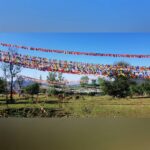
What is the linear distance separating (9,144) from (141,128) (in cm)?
161

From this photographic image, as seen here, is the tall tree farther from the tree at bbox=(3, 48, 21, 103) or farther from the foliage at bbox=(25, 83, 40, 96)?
the foliage at bbox=(25, 83, 40, 96)

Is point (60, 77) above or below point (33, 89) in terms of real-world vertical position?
above

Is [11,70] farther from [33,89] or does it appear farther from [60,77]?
[60,77]

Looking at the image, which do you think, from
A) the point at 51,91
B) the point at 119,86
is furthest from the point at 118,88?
the point at 51,91

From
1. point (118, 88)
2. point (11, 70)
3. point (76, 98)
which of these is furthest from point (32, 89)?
point (118, 88)

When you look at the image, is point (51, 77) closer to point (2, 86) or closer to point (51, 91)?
point (51, 91)

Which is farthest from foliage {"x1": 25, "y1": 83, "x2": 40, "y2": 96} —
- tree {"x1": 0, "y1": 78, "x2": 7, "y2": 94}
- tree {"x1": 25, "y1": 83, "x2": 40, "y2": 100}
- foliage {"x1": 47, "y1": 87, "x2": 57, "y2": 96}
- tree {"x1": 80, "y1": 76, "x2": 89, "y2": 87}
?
tree {"x1": 80, "y1": 76, "x2": 89, "y2": 87}

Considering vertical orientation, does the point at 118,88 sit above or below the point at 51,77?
below

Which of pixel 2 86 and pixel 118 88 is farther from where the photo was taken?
pixel 118 88

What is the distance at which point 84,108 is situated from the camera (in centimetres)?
578

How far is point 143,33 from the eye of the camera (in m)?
5.59

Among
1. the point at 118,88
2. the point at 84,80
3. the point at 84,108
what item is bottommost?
the point at 84,108

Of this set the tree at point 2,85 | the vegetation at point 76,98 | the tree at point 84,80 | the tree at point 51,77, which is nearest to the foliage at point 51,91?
the vegetation at point 76,98

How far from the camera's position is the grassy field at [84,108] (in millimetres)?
5734
